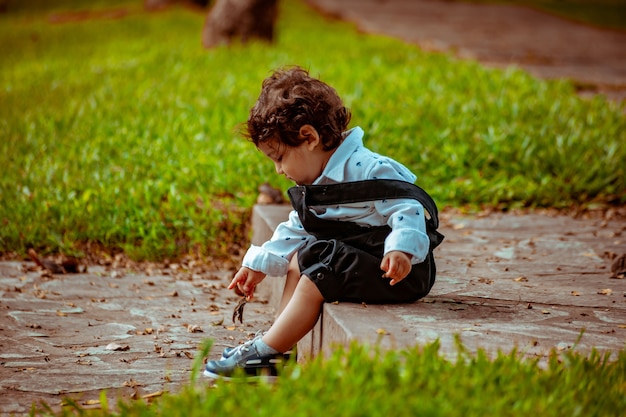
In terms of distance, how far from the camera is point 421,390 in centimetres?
211

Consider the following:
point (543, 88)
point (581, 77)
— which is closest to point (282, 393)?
point (543, 88)

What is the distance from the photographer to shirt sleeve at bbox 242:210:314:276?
120 inches

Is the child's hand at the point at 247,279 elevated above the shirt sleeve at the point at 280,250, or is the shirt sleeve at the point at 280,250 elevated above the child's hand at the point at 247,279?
the shirt sleeve at the point at 280,250

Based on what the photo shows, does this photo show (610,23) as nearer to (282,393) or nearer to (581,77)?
(581,77)

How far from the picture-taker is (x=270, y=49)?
31.4ft

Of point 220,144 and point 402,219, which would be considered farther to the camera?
point 220,144

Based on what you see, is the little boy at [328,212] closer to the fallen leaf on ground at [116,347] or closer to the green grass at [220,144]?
the fallen leaf on ground at [116,347]

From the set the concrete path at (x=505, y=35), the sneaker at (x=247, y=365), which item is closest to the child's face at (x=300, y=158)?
the sneaker at (x=247, y=365)

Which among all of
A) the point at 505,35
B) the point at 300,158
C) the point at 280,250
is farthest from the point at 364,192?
the point at 505,35

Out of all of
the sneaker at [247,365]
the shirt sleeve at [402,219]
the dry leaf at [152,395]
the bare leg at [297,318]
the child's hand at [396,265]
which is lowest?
the dry leaf at [152,395]

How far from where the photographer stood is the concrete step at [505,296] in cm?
262

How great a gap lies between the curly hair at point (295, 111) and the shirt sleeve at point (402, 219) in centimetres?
19

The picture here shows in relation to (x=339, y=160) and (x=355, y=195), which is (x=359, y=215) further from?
(x=339, y=160)

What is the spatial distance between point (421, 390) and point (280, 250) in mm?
1100
